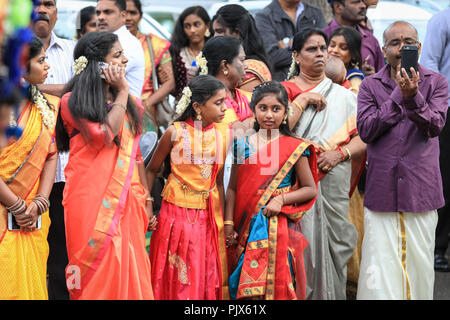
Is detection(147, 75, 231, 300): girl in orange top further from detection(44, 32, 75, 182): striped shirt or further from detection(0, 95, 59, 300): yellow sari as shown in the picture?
detection(44, 32, 75, 182): striped shirt

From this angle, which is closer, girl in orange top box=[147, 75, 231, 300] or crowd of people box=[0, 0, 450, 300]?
crowd of people box=[0, 0, 450, 300]

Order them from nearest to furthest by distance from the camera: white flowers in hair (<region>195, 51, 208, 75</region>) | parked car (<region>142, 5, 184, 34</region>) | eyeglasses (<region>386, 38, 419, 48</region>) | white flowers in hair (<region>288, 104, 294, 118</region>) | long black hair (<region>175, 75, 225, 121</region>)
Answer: long black hair (<region>175, 75, 225, 121</region>), eyeglasses (<region>386, 38, 419, 48</region>), white flowers in hair (<region>288, 104, 294, 118</region>), white flowers in hair (<region>195, 51, 208, 75</region>), parked car (<region>142, 5, 184, 34</region>)

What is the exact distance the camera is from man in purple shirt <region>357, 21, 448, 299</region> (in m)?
4.70

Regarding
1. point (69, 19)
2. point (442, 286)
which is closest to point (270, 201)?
point (442, 286)

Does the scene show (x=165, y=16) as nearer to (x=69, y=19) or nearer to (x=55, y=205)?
(x=69, y=19)

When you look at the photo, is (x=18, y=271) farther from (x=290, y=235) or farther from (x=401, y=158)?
(x=401, y=158)

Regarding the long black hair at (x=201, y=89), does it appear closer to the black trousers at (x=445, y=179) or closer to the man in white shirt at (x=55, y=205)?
the man in white shirt at (x=55, y=205)

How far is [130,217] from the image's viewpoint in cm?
434

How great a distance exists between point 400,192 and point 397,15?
6.32 metres

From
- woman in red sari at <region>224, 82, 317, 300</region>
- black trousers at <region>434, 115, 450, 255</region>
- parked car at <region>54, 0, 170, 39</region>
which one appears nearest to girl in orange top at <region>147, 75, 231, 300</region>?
woman in red sari at <region>224, 82, 317, 300</region>

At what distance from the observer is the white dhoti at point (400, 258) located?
4734 millimetres

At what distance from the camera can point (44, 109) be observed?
4391mm

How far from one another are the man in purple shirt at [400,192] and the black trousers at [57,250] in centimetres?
202

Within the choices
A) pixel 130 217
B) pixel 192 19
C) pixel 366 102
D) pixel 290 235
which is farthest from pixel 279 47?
pixel 130 217
